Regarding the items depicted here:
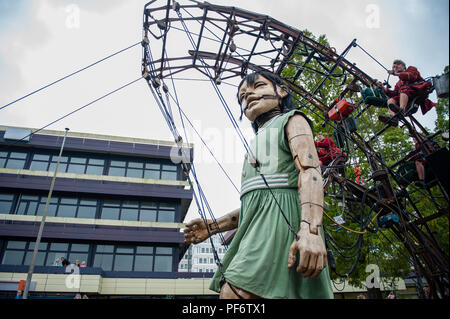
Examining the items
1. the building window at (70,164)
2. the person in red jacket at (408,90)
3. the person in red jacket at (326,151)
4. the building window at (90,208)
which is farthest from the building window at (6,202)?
the person in red jacket at (408,90)

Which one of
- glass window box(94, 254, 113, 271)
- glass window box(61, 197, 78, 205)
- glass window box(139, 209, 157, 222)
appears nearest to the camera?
glass window box(94, 254, 113, 271)

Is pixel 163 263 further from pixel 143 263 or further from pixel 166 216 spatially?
pixel 166 216

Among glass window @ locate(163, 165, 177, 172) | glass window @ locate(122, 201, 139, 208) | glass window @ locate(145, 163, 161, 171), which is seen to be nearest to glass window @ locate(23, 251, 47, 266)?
glass window @ locate(122, 201, 139, 208)

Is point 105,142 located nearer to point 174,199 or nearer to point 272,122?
point 174,199

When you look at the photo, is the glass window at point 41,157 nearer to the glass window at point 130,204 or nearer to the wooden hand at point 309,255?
the glass window at point 130,204

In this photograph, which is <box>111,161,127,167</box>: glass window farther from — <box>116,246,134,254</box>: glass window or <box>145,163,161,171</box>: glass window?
<box>116,246,134,254</box>: glass window

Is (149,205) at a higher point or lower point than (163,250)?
higher

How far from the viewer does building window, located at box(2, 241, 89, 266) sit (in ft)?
62.4

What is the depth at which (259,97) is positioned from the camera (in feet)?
9.14

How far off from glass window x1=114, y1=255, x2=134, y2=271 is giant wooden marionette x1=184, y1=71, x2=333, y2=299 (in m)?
19.1

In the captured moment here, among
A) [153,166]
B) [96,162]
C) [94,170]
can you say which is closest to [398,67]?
[153,166]

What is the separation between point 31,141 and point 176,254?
44.9 ft

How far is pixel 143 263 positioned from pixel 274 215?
20.1m
